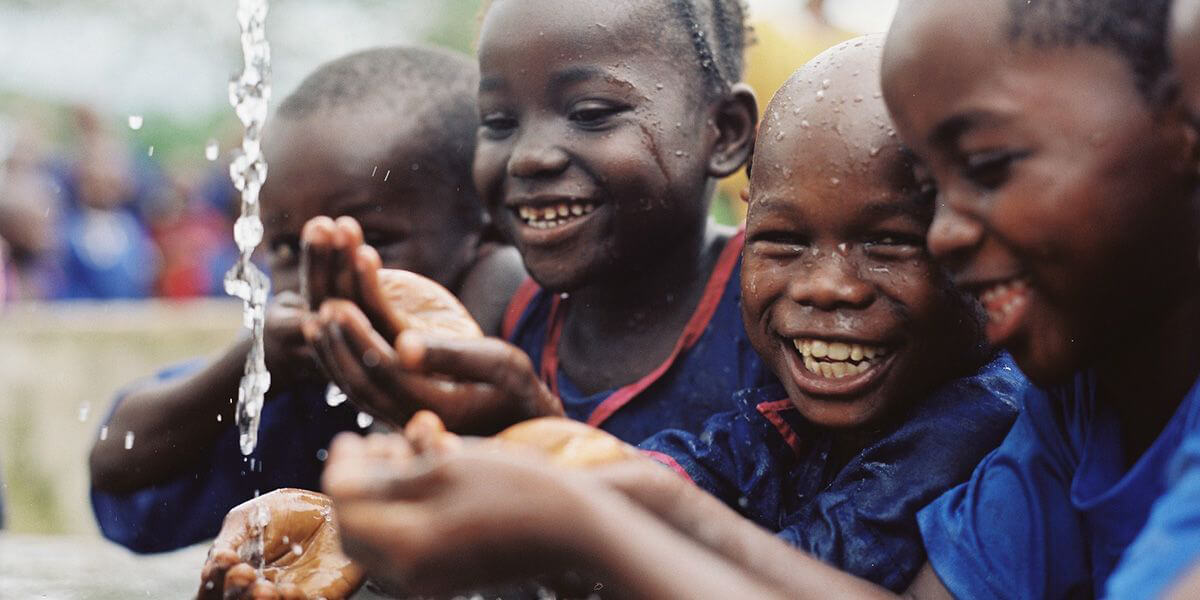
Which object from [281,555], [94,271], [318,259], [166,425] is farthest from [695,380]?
[94,271]

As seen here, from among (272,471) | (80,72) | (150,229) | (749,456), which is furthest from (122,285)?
(80,72)

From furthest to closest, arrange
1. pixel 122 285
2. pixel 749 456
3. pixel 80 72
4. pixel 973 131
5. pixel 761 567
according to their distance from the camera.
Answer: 1. pixel 80 72
2. pixel 122 285
3. pixel 749 456
4. pixel 761 567
5. pixel 973 131

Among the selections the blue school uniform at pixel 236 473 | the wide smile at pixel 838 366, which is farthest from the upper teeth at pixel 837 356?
the blue school uniform at pixel 236 473

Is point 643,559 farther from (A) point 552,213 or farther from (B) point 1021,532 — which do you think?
(A) point 552,213

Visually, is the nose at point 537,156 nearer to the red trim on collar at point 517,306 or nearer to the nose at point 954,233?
the red trim on collar at point 517,306

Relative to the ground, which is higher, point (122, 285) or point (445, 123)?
point (445, 123)

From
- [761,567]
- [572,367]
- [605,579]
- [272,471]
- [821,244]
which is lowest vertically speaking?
[272,471]

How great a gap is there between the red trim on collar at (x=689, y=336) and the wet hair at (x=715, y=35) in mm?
318

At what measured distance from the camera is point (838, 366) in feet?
6.12

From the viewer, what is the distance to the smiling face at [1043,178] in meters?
1.34

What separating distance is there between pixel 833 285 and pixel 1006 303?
0.36 m

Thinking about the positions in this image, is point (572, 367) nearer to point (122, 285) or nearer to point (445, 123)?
point (445, 123)

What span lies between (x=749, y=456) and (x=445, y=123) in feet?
3.94

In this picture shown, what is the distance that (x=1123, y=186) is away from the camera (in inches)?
52.8
